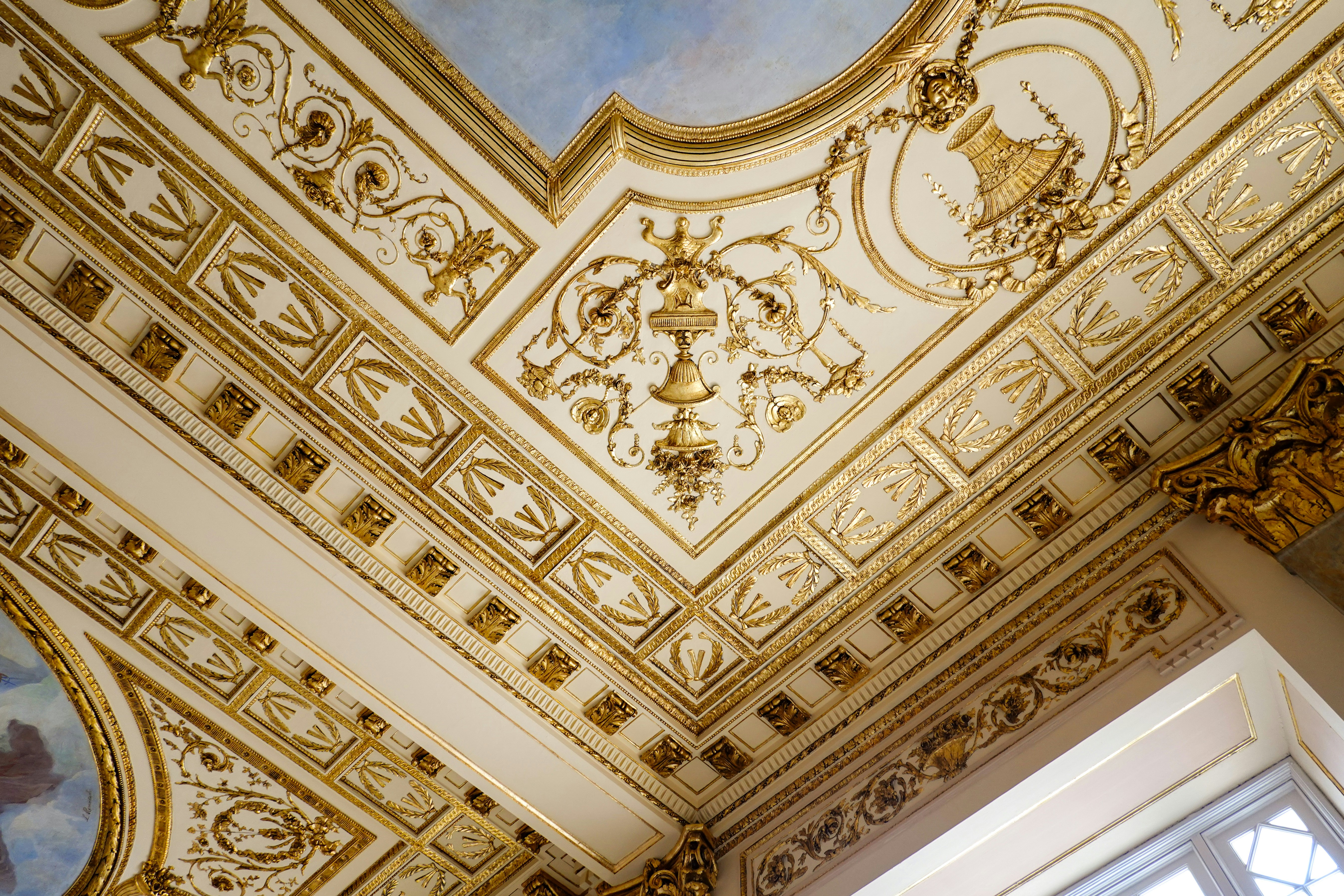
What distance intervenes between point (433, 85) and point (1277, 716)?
448cm

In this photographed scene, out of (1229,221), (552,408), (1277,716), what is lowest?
(552,408)

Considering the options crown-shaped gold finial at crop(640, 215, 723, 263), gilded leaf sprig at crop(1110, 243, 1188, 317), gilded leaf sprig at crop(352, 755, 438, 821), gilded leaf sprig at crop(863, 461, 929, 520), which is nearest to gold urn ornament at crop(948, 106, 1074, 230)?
gilded leaf sprig at crop(1110, 243, 1188, 317)

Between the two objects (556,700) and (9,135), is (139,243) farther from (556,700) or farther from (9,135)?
(556,700)

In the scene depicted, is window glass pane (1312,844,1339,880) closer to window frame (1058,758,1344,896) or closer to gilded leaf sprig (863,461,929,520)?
→ window frame (1058,758,1344,896)

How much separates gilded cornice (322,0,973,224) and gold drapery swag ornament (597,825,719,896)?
139 inches

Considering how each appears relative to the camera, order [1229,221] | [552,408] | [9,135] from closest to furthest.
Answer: [9,135] → [1229,221] → [552,408]

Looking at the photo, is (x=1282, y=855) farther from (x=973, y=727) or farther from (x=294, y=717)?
(x=294, y=717)

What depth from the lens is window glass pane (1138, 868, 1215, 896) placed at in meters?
4.14

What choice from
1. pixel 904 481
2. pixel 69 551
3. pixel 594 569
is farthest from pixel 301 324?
pixel 904 481

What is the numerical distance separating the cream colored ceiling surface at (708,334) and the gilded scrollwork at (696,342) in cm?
2

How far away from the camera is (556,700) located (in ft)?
17.0

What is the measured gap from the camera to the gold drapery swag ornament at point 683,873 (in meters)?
5.16

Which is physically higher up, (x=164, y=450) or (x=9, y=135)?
(x=9, y=135)

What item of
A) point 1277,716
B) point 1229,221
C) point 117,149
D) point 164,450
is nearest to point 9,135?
point 117,149
